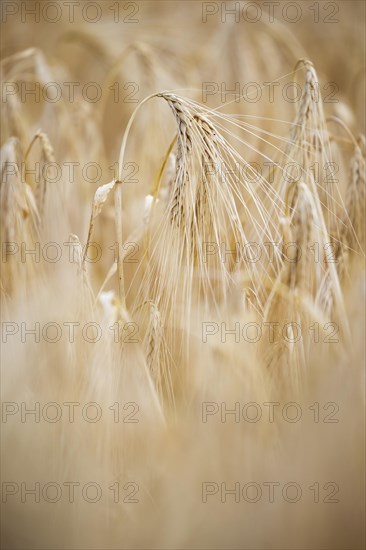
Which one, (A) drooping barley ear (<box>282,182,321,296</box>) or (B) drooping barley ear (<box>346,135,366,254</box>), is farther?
(B) drooping barley ear (<box>346,135,366,254</box>)

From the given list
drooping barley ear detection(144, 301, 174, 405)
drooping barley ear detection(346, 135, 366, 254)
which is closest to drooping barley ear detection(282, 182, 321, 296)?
drooping barley ear detection(346, 135, 366, 254)

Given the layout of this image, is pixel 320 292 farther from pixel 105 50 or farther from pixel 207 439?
pixel 105 50

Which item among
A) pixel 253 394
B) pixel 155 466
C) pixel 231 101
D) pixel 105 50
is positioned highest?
pixel 105 50

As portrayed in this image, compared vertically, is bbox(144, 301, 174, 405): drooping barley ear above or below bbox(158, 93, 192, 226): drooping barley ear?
below

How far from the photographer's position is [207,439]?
1.06 meters

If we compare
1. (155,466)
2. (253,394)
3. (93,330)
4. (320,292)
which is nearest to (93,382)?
(93,330)

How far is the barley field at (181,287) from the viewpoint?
1.05 metres

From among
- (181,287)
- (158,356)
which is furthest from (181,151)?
(158,356)

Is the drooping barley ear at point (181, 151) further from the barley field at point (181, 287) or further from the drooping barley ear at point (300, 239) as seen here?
the drooping barley ear at point (300, 239)

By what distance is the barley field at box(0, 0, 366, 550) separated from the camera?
105 cm

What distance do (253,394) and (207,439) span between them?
0.43 feet

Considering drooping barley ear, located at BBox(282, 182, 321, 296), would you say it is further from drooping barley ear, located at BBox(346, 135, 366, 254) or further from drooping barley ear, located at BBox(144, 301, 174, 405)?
drooping barley ear, located at BBox(144, 301, 174, 405)

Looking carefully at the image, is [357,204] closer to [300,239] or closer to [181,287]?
[300,239]

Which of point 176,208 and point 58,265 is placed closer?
point 176,208
